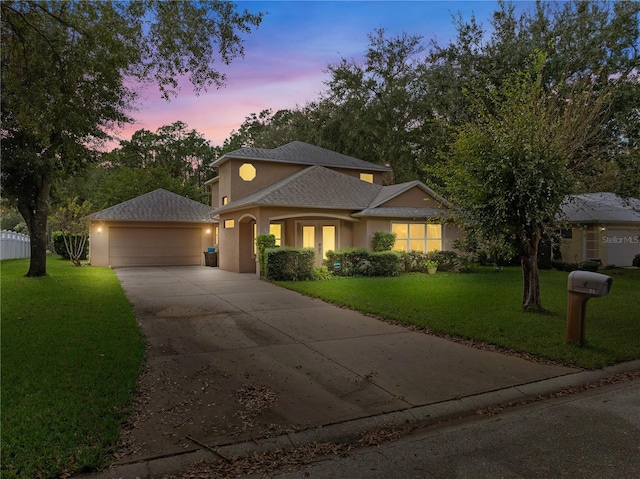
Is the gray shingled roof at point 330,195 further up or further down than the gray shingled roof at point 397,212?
further up

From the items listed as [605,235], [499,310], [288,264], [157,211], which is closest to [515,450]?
[499,310]

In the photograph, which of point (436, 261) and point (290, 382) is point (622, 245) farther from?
point (290, 382)

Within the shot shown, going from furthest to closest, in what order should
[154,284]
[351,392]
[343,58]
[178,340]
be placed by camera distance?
[343,58]
[154,284]
[178,340]
[351,392]

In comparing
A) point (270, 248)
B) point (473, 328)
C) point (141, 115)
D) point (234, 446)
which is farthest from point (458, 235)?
point (234, 446)

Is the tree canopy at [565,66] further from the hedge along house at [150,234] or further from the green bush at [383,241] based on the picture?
the hedge along house at [150,234]

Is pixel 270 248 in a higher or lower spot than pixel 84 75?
lower

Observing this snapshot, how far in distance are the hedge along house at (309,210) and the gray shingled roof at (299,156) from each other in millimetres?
75

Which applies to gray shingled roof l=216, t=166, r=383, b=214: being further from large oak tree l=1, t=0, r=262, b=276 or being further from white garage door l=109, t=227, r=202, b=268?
large oak tree l=1, t=0, r=262, b=276

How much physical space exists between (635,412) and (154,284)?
1376cm

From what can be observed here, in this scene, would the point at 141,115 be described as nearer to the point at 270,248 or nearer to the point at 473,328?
the point at 270,248

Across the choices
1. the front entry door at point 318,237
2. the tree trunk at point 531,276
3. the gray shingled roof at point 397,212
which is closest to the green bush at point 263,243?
the front entry door at point 318,237

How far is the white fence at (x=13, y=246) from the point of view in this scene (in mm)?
26566

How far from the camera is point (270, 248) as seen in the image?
622 inches

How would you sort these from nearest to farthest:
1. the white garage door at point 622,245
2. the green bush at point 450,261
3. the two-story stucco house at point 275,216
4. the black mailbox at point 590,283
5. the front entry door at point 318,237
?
the black mailbox at point 590,283, the two-story stucco house at point 275,216, the green bush at point 450,261, the front entry door at point 318,237, the white garage door at point 622,245
